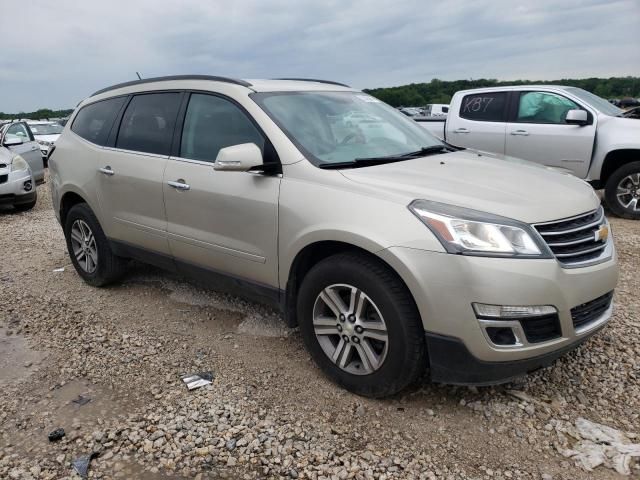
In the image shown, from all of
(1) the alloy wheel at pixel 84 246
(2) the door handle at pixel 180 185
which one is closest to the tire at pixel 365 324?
(2) the door handle at pixel 180 185

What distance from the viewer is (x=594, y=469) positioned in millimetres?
2375

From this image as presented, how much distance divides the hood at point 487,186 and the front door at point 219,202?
61cm

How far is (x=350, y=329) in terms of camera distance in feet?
9.36

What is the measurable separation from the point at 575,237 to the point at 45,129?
755 inches

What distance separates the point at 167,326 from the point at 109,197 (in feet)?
3.98

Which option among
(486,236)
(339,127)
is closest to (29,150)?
(339,127)

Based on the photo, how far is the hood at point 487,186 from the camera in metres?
2.62

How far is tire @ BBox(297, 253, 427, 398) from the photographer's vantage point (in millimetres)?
2621

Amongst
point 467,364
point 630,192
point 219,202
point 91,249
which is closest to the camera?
point 467,364

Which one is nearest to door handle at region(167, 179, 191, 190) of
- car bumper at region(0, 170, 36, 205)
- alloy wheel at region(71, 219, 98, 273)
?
alloy wheel at region(71, 219, 98, 273)

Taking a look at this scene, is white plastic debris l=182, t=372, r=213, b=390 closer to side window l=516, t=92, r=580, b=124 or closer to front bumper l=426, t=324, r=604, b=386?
front bumper l=426, t=324, r=604, b=386

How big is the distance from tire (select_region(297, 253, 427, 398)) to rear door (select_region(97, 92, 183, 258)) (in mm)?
1515

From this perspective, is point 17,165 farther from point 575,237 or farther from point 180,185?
point 575,237

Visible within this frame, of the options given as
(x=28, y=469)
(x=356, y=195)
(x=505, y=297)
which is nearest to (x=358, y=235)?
(x=356, y=195)
